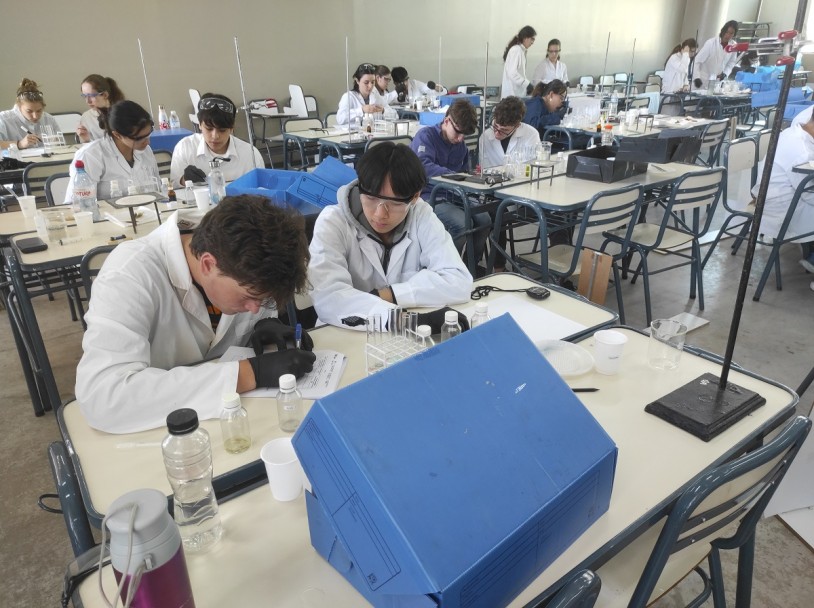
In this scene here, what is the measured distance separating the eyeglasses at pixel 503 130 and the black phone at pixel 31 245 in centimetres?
288

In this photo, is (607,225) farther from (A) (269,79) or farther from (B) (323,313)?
(A) (269,79)

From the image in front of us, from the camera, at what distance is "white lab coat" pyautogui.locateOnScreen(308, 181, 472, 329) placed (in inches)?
66.6

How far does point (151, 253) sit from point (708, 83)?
10045 mm

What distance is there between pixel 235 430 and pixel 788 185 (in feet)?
12.5

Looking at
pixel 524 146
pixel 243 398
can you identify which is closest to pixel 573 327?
pixel 243 398

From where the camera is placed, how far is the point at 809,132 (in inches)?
141

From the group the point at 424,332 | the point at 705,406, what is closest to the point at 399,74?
the point at 424,332

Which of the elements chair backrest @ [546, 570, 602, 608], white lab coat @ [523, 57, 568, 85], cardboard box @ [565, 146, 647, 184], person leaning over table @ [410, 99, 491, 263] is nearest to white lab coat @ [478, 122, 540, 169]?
person leaning over table @ [410, 99, 491, 263]

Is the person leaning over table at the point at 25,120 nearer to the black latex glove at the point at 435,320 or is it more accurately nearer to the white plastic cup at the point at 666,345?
the black latex glove at the point at 435,320

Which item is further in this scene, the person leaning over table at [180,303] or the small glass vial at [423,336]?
the small glass vial at [423,336]

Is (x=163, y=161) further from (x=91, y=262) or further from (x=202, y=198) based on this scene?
(x=91, y=262)

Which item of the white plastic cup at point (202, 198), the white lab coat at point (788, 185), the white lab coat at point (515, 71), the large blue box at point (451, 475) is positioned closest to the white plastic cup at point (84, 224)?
the white plastic cup at point (202, 198)

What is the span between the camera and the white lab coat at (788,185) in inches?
133

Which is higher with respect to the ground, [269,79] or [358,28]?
[358,28]
